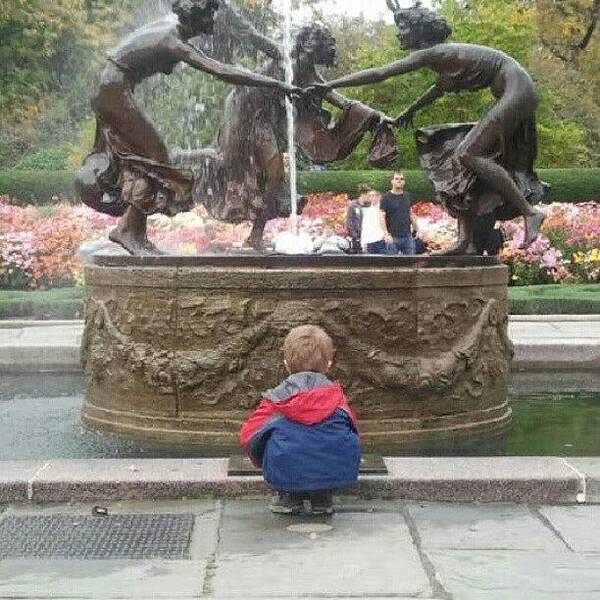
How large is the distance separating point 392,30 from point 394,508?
28.2 m

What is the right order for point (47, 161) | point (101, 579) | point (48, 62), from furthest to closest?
1. point (48, 62)
2. point (47, 161)
3. point (101, 579)

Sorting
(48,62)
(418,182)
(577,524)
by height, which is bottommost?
(577,524)

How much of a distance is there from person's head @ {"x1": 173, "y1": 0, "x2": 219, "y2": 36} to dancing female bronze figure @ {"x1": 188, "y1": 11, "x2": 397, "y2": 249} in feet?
3.54

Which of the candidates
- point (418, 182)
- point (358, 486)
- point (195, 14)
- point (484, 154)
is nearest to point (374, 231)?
point (484, 154)

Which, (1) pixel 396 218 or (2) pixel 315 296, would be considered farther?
(1) pixel 396 218

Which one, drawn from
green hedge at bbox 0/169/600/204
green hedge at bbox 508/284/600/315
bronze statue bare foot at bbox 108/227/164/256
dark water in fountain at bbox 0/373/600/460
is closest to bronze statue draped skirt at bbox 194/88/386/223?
bronze statue bare foot at bbox 108/227/164/256

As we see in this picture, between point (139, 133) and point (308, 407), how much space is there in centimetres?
320

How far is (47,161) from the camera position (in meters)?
36.8

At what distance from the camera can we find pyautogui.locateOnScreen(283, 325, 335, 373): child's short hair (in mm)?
5387

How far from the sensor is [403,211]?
579 inches

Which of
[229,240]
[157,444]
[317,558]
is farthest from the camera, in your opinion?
[229,240]

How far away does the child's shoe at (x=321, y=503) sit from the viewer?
5.29 metres

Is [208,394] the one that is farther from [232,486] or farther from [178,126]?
[178,126]

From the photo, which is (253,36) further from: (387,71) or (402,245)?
(402,245)
